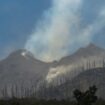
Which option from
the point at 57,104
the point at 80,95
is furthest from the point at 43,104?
A: the point at 80,95

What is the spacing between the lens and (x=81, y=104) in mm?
87188

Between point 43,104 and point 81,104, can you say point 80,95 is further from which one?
point 43,104

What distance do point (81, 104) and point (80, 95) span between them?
2.06m

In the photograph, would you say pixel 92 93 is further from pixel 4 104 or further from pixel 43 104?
pixel 43 104

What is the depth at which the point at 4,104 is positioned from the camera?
124188 millimetres

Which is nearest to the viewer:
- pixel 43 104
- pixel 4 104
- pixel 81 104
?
pixel 81 104

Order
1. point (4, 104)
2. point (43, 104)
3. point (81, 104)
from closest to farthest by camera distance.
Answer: point (81, 104) < point (4, 104) < point (43, 104)

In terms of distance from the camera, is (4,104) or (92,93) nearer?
(92,93)

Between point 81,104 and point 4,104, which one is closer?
point 81,104

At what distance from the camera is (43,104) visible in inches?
6152

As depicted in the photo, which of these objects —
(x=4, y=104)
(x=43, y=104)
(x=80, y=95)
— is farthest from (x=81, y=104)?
(x=43, y=104)

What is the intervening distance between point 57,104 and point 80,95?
75.2m

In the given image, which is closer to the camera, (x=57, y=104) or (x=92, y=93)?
(x=92, y=93)

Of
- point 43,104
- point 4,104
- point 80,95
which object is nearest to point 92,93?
point 80,95
